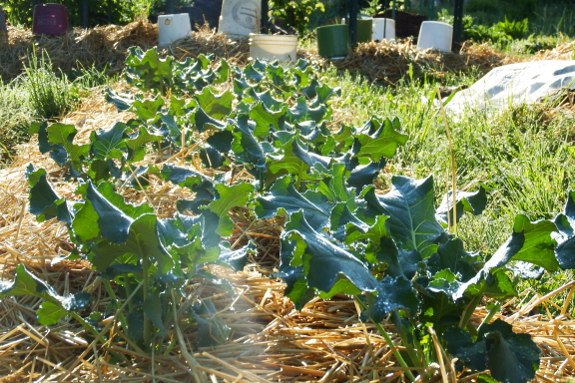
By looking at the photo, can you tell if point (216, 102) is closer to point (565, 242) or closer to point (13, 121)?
point (565, 242)

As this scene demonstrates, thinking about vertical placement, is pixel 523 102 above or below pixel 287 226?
below

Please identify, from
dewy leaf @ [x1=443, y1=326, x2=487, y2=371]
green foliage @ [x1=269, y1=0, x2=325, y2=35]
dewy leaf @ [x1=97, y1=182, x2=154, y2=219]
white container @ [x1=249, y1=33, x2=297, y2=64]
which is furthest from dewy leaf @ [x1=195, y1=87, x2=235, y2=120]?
green foliage @ [x1=269, y1=0, x2=325, y2=35]

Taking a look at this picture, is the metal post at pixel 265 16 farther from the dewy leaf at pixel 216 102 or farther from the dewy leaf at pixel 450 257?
the dewy leaf at pixel 450 257

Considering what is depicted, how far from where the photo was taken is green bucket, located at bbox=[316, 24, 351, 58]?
7.63m

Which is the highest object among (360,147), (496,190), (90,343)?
(360,147)

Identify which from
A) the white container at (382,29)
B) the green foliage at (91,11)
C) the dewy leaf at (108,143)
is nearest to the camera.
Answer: the dewy leaf at (108,143)

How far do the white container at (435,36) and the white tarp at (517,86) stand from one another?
3.80 metres

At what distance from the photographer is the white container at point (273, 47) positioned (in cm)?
657

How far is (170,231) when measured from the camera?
140cm

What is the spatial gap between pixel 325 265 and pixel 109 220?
455 mm

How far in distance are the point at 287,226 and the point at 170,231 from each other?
34 centimetres

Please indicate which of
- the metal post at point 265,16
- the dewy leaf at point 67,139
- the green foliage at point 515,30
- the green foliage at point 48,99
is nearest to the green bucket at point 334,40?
the metal post at point 265,16

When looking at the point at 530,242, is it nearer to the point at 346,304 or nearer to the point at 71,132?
the point at 346,304

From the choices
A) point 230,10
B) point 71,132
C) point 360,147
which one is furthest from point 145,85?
point 230,10
